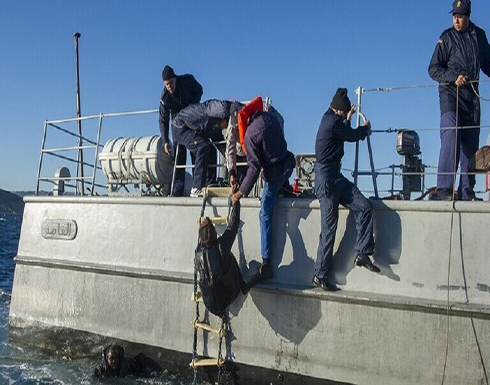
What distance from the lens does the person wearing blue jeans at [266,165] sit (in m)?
5.88

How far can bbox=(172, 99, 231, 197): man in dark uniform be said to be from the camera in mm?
7031

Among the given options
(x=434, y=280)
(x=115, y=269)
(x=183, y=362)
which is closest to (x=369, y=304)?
(x=434, y=280)

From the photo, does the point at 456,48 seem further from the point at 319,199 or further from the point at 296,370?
the point at 296,370

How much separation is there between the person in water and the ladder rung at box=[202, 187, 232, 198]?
2.12 meters

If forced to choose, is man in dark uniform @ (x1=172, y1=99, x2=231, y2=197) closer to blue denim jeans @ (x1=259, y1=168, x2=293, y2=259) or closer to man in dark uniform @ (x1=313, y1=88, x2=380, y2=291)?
blue denim jeans @ (x1=259, y1=168, x2=293, y2=259)

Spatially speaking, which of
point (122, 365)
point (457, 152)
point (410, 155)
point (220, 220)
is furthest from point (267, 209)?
point (410, 155)

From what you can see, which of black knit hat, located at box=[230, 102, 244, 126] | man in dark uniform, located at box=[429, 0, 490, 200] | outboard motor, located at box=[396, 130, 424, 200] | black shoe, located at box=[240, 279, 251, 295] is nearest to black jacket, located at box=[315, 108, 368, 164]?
man in dark uniform, located at box=[429, 0, 490, 200]

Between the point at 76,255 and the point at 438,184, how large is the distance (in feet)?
15.5

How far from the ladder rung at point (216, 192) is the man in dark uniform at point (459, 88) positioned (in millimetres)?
2279

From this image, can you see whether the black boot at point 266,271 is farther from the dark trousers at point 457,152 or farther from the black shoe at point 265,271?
the dark trousers at point 457,152

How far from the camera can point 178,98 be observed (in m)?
7.67

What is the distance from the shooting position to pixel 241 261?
6.34m

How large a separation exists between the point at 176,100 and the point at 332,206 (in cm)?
309

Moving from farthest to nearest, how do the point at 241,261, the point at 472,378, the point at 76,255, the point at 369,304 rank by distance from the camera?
1. the point at 76,255
2. the point at 241,261
3. the point at 369,304
4. the point at 472,378
